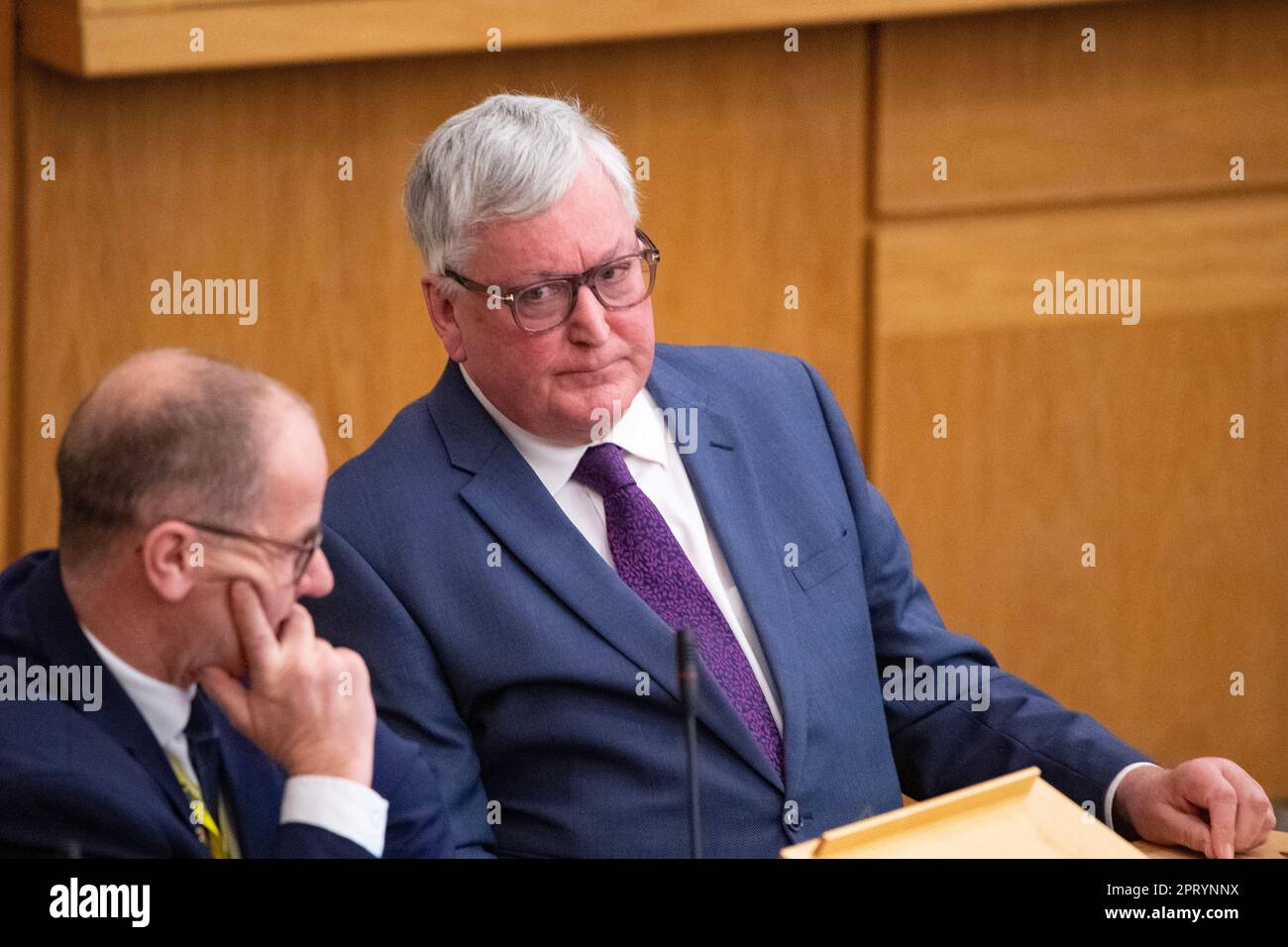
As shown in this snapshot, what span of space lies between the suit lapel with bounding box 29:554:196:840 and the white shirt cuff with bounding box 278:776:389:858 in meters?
0.09

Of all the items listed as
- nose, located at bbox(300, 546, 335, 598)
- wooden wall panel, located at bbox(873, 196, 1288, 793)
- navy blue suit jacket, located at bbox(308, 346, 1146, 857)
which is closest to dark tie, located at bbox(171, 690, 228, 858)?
nose, located at bbox(300, 546, 335, 598)

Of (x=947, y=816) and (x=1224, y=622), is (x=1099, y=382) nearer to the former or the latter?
(x=1224, y=622)

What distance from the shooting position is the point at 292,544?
1433 millimetres

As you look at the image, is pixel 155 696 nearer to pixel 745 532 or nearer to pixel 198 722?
pixel 198 722

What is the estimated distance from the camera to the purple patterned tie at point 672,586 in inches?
70.1

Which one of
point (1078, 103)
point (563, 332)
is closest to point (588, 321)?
point (563, 332)

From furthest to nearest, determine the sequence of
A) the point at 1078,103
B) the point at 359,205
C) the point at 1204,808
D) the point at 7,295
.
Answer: the point at 1078,103
the point at 359,205
the point at 7,295
the point at 1204,808

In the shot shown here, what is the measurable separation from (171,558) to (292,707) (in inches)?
6.1

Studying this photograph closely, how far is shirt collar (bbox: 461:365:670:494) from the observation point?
6.00ft

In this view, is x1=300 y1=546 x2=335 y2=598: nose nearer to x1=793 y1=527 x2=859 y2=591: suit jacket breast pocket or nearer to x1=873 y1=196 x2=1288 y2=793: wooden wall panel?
x1=793 y1=527 x2=859 y2=591: suit jacket breast pocket

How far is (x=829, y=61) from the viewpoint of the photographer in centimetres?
291

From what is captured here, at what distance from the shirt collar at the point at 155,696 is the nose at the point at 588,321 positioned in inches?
20.6

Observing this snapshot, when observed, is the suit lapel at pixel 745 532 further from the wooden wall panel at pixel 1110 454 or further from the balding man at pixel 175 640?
the wooden wall panel at pixel 1110 454
